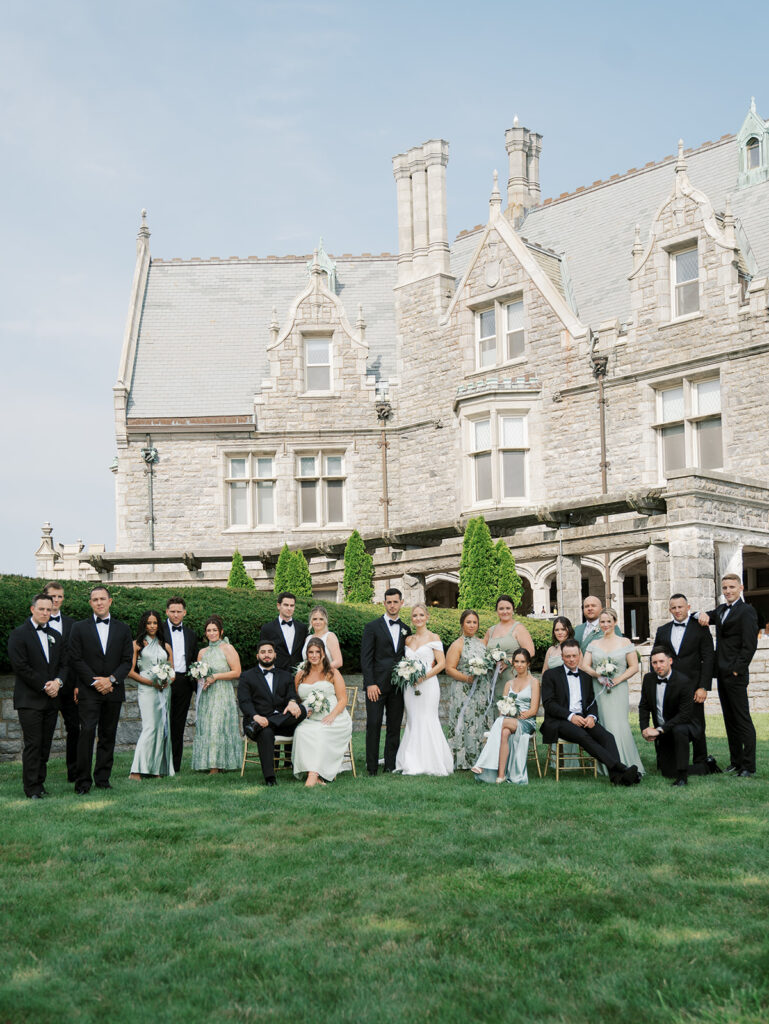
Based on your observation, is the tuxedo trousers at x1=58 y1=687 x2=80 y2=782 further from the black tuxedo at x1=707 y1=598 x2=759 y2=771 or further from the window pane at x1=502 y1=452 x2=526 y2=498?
the window pane at x1=502 y1=452 x2=526 y2=498

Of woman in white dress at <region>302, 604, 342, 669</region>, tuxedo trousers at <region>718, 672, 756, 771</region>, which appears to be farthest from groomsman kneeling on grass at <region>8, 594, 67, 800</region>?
tuxedo trousers at <region>718, 672, 756, 771</region>

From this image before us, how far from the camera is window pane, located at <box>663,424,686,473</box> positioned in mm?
23938

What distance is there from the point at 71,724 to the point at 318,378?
19.6 meters

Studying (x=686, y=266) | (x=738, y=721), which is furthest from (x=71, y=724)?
(x=686, y=266)

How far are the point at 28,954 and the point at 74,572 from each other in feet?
88.5

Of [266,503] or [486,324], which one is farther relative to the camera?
[266,503]

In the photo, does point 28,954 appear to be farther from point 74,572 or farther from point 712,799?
point 74,572

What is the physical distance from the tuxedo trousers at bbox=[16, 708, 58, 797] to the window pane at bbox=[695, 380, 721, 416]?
677 inches

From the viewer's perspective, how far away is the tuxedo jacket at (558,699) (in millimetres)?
10547

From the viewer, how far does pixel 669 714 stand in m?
10.7

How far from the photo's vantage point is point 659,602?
1855cm

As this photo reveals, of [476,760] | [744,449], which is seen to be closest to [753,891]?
[476,760]

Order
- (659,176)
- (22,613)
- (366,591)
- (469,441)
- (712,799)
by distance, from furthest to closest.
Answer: (659,176) < (469,441) < (366,591) < (22,613) < (712,799)

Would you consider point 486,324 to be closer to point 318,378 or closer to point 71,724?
point 318,378
